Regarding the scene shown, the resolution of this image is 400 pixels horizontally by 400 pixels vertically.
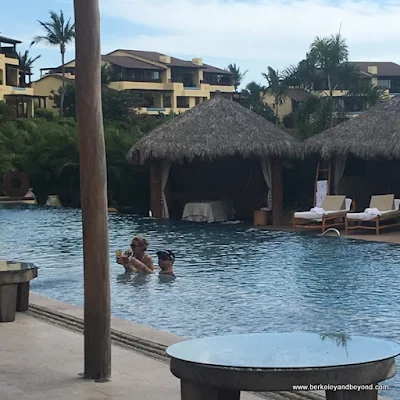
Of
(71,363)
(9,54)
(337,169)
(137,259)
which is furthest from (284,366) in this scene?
(9,54)

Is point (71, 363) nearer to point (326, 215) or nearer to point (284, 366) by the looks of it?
point (284, 366)

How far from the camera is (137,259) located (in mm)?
11180

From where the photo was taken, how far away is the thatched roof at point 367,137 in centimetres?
1759

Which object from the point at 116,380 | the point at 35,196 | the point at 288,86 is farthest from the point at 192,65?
the point at 116,380

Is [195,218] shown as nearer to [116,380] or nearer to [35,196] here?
[35,196]

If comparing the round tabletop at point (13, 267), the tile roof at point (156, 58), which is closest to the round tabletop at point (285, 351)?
the round tabletop at point (13, 267)

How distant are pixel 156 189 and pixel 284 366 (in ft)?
55.1

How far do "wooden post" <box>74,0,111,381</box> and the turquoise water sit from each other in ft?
6.11

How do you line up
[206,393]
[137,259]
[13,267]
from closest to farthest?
1. [206,393]
2. [13,267]
3. [137,259]

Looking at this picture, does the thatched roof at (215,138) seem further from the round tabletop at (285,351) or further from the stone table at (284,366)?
the stone table at (284,366)

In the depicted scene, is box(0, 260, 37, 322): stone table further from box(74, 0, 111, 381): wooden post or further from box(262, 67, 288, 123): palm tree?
box(262, 67, 288, 123): palm tree

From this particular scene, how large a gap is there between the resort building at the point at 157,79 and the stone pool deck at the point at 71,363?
171ft

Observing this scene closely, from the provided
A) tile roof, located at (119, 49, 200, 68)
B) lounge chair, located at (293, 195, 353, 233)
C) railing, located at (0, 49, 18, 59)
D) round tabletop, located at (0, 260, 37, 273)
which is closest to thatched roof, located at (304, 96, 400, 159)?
lounge chair, located at (293, 195, 353, 233)
